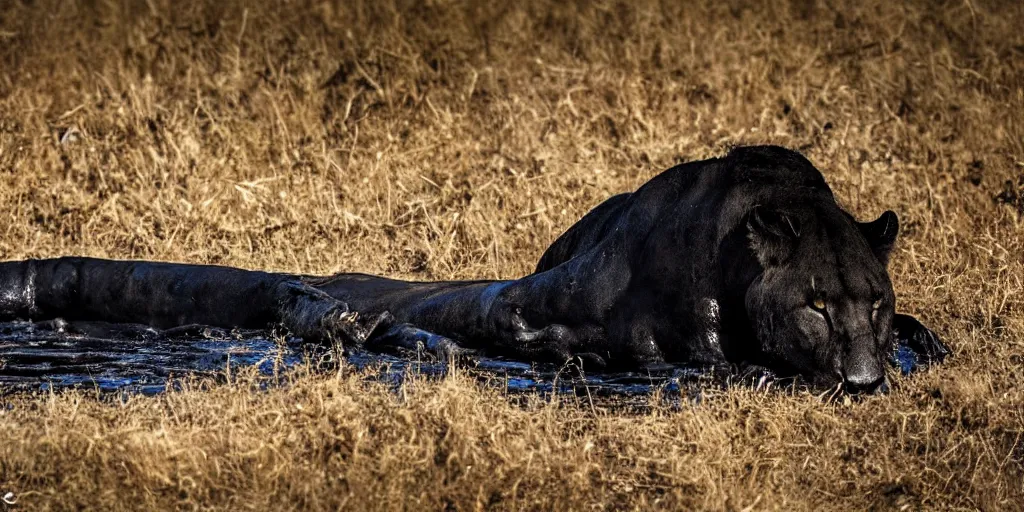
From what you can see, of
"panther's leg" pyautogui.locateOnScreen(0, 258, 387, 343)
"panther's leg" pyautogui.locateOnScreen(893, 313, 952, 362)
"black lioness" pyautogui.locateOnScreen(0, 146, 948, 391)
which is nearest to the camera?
"black lioness" pyautogui.locateOnScreen(0, 146, 948, 391)

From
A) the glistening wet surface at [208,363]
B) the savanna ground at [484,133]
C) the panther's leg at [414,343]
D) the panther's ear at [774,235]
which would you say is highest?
the savanna ground at [484,133]

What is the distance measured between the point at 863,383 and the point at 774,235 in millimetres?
865

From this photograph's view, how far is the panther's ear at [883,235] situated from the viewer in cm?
732

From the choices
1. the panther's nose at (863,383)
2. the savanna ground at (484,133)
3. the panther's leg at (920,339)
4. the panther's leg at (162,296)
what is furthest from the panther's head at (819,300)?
the panther's leg at (162,296)

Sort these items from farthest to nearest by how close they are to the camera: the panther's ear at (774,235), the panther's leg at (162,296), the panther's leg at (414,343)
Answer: the panther's leg at (162,296) < the panther's leg at (414,343) < the panther's ear at (774,235)

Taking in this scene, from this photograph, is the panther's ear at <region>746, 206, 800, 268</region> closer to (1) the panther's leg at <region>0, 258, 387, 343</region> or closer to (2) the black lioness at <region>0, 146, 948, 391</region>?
(2) the black lioness at <region>0, 146, 948, 391</region>

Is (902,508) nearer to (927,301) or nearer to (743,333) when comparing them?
(743,333)

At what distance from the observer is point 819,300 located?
21.9ft

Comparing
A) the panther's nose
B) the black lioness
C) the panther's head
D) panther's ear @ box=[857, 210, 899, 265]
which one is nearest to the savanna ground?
the panther's nose

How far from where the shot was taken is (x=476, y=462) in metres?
5.38

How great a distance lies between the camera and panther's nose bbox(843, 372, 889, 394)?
6469 millimetres

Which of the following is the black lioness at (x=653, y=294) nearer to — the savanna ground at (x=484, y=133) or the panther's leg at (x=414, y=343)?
the panther's leg at (x=414, y=343)

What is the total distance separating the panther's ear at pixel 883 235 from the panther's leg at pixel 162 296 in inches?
117

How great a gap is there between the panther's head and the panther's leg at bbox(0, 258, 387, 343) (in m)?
2.67
